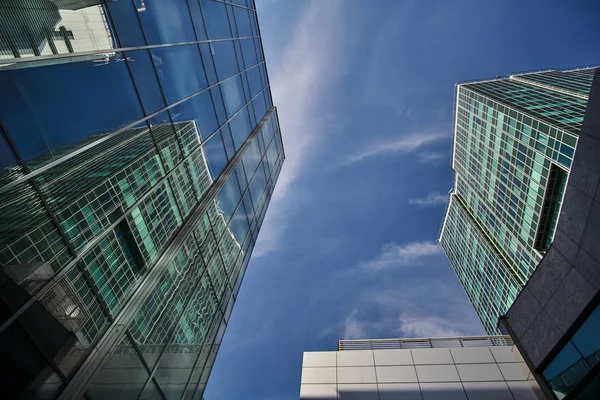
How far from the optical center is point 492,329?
75500 millimetres

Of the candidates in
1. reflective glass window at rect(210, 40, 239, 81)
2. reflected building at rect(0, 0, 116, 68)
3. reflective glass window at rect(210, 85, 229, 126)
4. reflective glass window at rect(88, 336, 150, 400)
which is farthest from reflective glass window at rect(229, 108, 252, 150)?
reflective glass window at rect(88, 336, 150, 400)

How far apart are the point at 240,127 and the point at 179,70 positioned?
8.14 metres

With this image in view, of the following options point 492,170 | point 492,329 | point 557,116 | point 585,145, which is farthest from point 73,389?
point 492,329

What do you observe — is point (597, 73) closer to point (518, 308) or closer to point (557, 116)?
point (518, 308)

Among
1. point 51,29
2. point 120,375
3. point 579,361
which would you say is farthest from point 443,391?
point 51,29

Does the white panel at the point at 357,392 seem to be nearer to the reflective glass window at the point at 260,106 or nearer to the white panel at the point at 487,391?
the white panel at the point at 487,391

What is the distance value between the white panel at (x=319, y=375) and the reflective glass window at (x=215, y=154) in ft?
36.7

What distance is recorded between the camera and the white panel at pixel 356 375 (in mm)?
16391

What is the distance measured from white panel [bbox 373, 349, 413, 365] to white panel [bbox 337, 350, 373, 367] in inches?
14.2

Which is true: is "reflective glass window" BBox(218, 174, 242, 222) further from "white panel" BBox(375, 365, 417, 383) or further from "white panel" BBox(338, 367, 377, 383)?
"white panel" BBox(375, 365, 417, 383)

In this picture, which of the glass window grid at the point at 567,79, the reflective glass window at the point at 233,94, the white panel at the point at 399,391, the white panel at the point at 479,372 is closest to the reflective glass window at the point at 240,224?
the reflective glass window at the point at 233,94

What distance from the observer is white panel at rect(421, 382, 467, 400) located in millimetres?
15172

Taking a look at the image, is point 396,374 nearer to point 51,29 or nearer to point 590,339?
point 590,339

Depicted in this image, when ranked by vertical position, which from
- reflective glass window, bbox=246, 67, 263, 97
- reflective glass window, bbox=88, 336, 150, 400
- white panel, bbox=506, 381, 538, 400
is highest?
reflective glass window, bbox=246, 67, 263, 97
